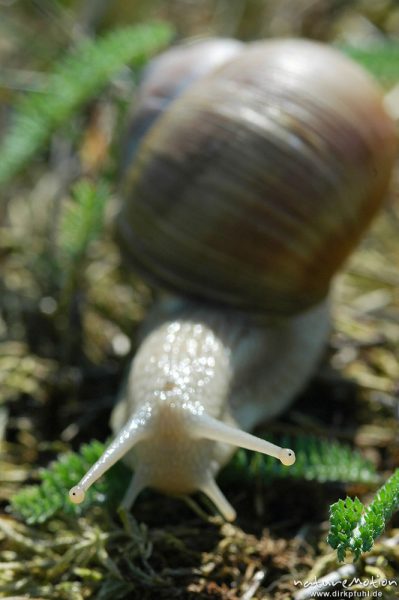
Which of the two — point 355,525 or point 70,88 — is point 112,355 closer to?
point 70,88

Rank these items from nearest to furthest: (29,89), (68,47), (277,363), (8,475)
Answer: (8,475)
(277,363)
(29,89)
(68,47)

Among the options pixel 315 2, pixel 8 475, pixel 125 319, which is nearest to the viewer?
pixel 8 475

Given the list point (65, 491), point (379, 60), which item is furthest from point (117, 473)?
point (379, 60)

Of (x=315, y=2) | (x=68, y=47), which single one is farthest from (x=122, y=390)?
(x=315, y=2)

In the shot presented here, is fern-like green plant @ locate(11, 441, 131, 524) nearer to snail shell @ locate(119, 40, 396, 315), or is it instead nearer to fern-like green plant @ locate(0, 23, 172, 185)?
snail shell @ locate(119, 40, 396, 315)

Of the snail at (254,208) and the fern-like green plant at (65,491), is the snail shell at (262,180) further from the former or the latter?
the fern-like green plant at (65,491)

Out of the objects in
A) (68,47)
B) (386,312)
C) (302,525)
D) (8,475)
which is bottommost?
(8,475)

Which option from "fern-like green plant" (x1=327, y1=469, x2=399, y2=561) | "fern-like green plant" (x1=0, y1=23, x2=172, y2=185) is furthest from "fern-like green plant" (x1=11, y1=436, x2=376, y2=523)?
"fern-like green plant" (x1=0, y1=23, x2=172, y2=185)

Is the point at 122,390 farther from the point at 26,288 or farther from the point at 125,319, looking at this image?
the point at 26,288
